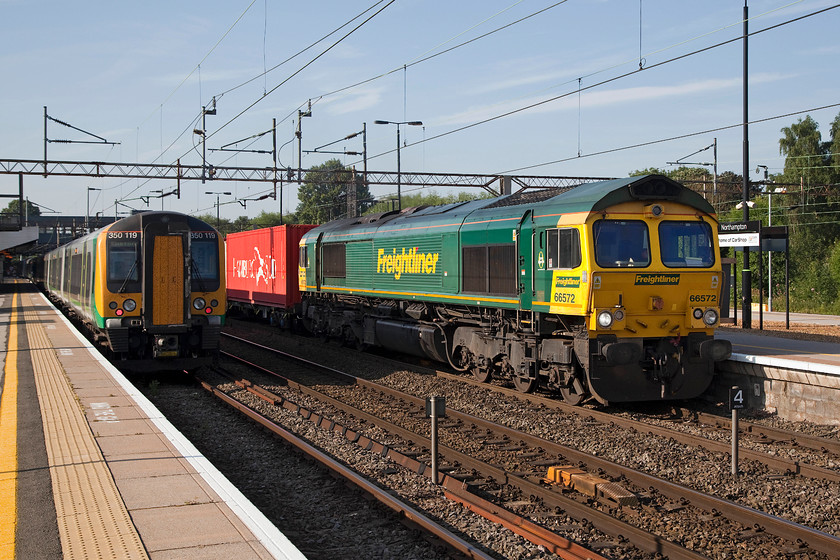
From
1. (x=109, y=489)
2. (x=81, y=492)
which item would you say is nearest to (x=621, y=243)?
(x=109, y=489)

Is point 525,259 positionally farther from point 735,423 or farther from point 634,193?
point 735,423

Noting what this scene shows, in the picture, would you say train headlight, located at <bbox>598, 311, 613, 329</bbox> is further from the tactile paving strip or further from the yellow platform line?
→ the yellow platform line

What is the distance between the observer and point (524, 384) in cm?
1416

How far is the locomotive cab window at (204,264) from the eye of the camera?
16.1 m

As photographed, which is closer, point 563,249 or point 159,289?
point 563,249

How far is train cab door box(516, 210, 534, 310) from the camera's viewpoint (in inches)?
528

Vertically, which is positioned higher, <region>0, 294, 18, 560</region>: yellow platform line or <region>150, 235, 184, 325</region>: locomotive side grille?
<region>150, 235, 184, 325</region>: locomotive side grille

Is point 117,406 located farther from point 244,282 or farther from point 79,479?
point 244,282

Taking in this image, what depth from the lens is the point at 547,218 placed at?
13070 millimetres

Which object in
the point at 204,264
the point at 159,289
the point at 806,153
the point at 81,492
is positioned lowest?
the point at 81,492

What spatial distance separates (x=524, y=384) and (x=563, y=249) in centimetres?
297

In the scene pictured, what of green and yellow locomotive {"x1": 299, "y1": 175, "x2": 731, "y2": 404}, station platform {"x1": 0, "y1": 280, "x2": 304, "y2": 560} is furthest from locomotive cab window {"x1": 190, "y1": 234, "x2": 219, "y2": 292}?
green and yellow locomotive {"x1": 299, "y1": 175, "x2": 731, "y2": 404}

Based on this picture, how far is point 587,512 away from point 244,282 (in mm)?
27480

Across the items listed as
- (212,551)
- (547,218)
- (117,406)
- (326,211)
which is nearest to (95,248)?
(117,406)
